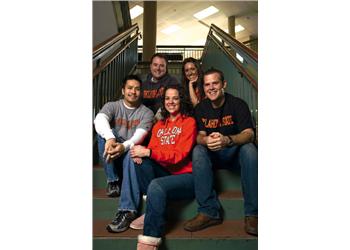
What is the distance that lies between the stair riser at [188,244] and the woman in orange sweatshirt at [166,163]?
7 centimetres

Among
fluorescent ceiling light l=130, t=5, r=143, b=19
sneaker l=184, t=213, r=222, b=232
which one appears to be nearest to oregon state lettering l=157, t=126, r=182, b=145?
sneaker l=184, t=213, r=222, b=232

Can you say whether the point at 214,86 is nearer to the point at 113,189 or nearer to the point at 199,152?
the point at 199,152

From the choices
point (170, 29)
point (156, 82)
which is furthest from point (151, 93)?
point (170, 29)

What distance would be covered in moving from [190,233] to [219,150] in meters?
0.39

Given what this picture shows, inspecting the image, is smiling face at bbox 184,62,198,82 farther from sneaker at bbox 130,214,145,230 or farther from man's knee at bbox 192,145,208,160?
sneaker at bbox 130,214,145,230

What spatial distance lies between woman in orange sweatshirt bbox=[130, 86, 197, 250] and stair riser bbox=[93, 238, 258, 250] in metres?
0.07

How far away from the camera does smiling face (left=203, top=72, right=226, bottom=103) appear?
5.12ft

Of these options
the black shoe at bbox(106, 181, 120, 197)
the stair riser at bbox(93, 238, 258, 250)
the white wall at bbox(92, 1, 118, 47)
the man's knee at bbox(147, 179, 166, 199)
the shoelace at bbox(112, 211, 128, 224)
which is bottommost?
the stair riser at bbox(93, 238, 258, 250)

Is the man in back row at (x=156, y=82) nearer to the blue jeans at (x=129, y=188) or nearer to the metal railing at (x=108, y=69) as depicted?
the metal railing at (x=108, y=69)
